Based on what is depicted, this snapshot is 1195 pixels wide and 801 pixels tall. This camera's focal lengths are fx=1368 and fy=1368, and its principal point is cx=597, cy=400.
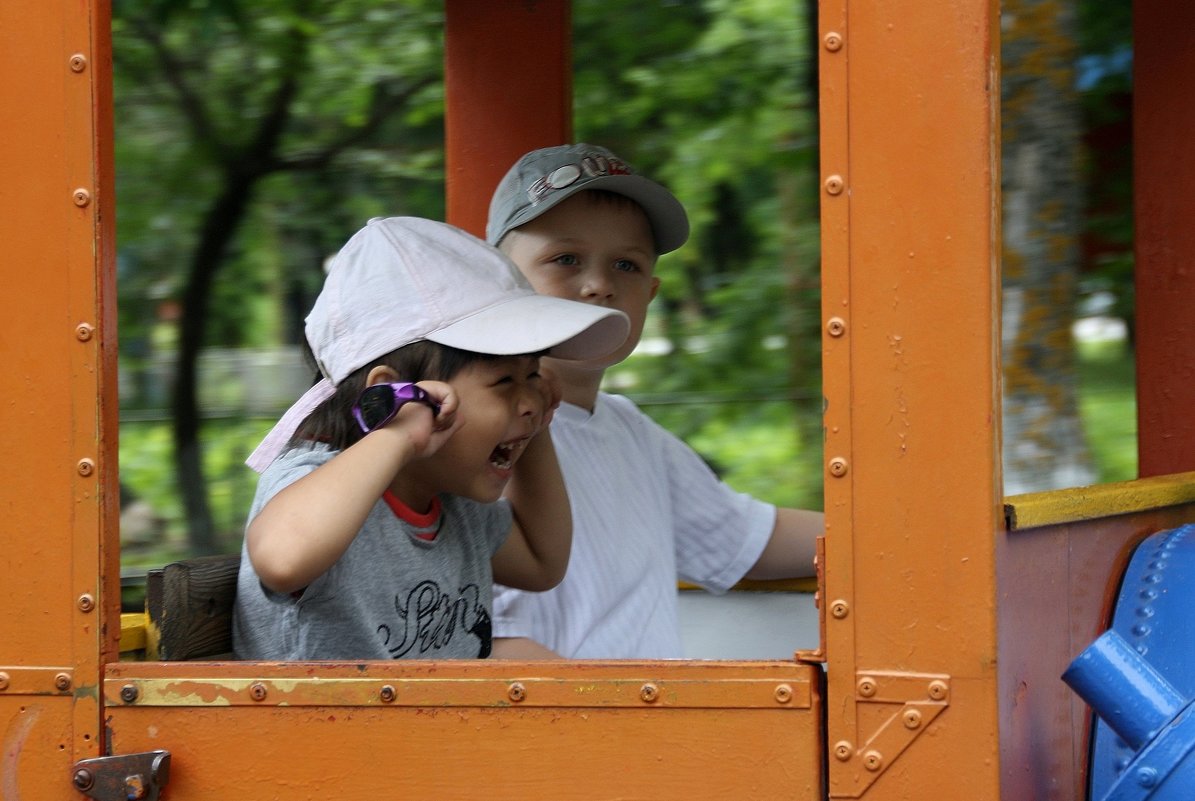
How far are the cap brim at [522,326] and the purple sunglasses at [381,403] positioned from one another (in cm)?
12

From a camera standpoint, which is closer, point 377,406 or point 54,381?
point 54,381

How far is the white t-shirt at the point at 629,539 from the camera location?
2154 millimetres

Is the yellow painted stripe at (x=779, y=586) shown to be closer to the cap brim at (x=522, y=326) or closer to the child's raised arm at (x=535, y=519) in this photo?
the child's raised arm at (x=535, y=519)

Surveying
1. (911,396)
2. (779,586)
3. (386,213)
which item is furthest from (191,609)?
(386,213)

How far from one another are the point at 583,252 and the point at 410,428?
0.66 m

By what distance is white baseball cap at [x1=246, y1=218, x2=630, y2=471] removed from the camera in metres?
1.72

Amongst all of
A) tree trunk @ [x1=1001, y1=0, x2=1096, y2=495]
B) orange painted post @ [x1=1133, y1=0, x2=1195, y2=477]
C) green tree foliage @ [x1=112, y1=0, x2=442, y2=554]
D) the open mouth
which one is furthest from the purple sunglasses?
green tree foliage @ [x1=112, y1=0, x2=442, y2=554]

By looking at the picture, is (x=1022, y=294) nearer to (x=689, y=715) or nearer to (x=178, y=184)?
(x=689, y=715)

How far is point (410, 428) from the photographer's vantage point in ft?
5.27

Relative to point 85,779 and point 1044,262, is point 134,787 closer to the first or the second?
point 85,779

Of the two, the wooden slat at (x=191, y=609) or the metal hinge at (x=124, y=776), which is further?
the wooden slat at (x=191, y=609)

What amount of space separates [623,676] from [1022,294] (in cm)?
164

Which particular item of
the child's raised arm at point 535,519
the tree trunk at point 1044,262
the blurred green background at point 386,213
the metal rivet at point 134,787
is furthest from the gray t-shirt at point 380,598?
the blurred green background at point 386,213

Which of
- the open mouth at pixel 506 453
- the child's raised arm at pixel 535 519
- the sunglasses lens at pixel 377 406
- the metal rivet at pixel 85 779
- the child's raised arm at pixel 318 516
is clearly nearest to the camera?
the metal rivet at pixel 85 779
